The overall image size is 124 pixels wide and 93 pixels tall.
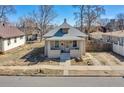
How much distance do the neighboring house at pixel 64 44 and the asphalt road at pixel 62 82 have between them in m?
10.1

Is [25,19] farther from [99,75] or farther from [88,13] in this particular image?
[99,75]

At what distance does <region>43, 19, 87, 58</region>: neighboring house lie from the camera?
26652mm

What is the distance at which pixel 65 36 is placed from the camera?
91.8 feet

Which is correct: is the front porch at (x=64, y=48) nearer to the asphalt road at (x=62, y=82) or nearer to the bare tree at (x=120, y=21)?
the asphalt road at (x=62, y=82)

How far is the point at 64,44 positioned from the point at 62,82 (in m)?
13.1

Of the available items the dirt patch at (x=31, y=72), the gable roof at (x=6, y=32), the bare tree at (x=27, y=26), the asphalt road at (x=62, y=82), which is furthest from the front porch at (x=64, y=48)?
the bare tree at (x=27, y=26)

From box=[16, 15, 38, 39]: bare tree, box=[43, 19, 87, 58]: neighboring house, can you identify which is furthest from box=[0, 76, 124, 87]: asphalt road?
box=[16, 15, 38, 39]: bare tree

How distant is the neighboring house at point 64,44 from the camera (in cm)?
2665

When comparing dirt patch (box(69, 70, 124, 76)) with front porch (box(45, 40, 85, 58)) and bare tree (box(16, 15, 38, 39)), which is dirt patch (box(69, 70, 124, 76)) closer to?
front porch (box(45, 40, 85, 58))

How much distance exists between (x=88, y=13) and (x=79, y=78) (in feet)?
113

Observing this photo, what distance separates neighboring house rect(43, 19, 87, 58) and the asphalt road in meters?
10.1

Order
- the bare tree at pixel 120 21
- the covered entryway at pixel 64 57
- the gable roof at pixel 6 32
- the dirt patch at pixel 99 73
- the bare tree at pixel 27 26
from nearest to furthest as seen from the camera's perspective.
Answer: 1. the dirt patch at pixel 99 73
2. the covered entryway at pixel 64 57
3. the gable roof at pixel 6 32
4. the bare tree at pixel 27 26
5. the bare tree at pixel 120 21

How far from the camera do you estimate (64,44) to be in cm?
2775

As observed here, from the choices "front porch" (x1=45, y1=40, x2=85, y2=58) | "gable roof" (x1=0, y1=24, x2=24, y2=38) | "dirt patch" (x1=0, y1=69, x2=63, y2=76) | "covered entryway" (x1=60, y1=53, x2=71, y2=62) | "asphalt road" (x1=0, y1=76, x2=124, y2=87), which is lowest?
"asphalt road" (x1=0, y1=76, x2=124, y2=87)
